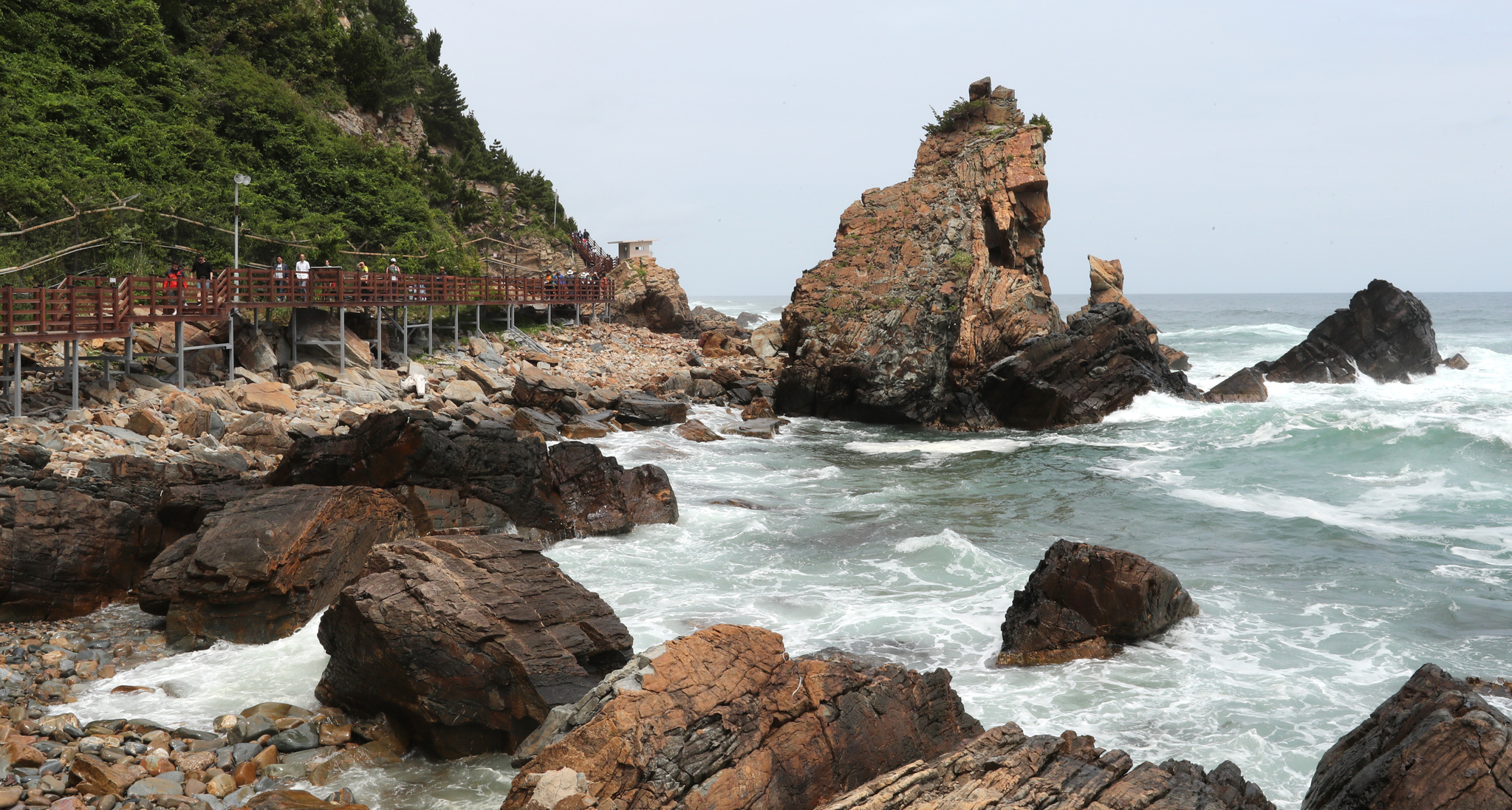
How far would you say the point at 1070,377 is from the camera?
2700 cm

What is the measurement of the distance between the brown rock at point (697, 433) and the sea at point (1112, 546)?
45 centimetres

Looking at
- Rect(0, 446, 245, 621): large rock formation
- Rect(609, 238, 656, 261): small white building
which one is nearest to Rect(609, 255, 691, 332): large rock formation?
Rect(609, 238, 656, 261): small white building

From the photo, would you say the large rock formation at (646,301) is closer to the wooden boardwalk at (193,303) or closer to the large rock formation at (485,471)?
the wooden boardwalk at (193,303)

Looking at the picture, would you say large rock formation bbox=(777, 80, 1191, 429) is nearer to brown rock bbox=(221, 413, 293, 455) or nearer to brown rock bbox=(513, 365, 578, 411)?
brown rock bbox=(513, 365, 578, 411)

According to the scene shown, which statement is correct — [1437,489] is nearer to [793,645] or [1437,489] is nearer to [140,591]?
[793,645]

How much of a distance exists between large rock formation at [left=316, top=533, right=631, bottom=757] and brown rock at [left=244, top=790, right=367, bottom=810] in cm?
104

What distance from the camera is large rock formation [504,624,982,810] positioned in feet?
17.6

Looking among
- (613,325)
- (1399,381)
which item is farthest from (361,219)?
(1399,381)

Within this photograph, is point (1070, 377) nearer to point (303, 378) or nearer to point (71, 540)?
point (303, 378)

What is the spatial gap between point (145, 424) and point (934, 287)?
20.5 metres

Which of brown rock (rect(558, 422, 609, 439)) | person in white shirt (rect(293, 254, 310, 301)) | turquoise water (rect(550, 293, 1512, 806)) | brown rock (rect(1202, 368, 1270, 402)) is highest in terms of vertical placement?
person in white shirt (rect(293, 254, 310, 301))

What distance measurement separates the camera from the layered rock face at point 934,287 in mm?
27438

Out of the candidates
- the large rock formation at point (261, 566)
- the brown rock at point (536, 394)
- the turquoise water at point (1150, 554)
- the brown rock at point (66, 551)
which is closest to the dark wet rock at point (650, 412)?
the turquoise water at point (1150, 554)

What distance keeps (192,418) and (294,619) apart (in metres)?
8.62
